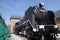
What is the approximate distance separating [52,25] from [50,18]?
793mm

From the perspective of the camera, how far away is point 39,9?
11898 millimetres

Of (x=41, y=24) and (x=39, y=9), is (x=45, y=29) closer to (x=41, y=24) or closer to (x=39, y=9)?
(x=41, y=24)

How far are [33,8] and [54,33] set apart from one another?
103 inches

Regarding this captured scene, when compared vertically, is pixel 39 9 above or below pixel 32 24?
above

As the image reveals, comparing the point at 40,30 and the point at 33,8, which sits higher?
the point at 33,8

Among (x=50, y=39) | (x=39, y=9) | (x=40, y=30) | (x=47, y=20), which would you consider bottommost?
(x=50, y=39)

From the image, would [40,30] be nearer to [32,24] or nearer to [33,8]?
[32,24]

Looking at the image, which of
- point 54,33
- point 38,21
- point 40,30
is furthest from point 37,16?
point 54,33

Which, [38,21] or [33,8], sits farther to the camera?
[33,8]

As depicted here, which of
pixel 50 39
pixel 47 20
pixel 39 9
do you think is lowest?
pixel 50 39

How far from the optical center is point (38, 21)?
11492 millimetres

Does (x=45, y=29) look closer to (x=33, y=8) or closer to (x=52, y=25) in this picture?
(x=52, y=25)

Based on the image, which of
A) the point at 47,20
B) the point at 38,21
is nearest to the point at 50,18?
the point at 47,20

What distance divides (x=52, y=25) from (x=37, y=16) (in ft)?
4.31
